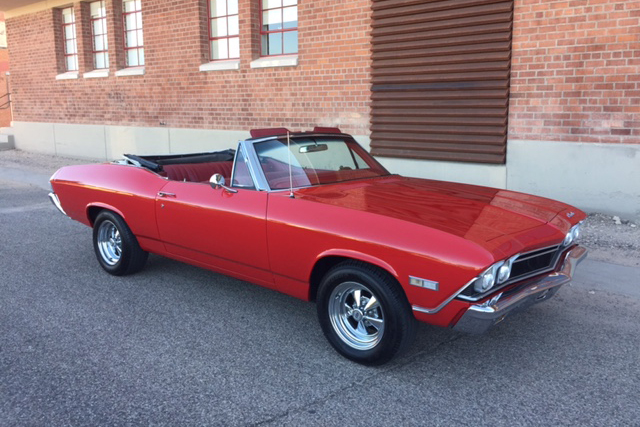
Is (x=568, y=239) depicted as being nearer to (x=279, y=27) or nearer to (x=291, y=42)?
(x=291, y=42)

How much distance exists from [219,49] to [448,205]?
9.25m

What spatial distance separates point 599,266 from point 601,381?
8.22 feet

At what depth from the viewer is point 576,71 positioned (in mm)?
7195

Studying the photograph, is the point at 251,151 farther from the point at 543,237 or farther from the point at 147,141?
the point at 147,141

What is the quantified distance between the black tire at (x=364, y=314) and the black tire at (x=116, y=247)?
2401mm

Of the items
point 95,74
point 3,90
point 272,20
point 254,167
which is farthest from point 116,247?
point 3,90

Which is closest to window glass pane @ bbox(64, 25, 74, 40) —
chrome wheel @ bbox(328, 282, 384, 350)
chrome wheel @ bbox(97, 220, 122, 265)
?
chrome wheel @ bbox(97, 220, 122, 265)

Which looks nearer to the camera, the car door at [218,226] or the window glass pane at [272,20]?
the car door at [218,226]

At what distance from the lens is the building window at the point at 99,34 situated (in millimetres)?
14977

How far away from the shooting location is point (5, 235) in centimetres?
732

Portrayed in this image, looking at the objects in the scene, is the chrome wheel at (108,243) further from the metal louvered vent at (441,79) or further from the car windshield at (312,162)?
the metal louvered vent at (441,79)

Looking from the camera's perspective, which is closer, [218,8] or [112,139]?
[218,8]

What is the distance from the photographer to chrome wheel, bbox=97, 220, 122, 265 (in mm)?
5688

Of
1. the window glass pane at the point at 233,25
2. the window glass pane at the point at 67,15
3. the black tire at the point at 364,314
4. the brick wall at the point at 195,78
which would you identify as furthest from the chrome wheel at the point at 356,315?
the window glass pane at the point at 67,15
